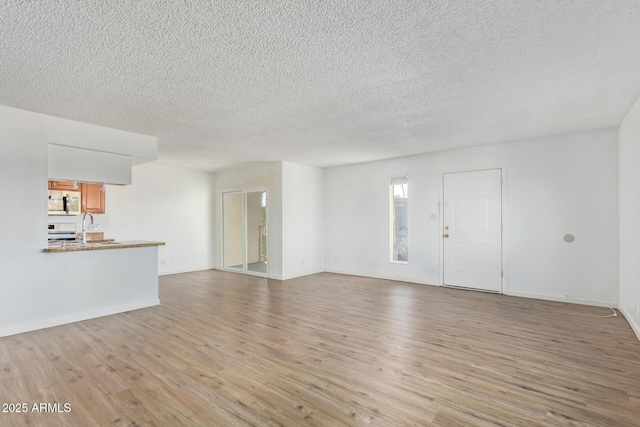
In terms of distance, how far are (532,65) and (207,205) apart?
759cm

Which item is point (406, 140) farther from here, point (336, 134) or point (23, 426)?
point (23, 426)

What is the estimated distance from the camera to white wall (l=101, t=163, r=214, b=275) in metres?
6.77

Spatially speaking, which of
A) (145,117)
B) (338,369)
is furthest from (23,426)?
(145,117)

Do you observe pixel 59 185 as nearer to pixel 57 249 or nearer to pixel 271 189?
pixel 57 249

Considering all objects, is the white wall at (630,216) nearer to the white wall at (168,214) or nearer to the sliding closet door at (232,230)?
the sliding closet door at (232,230)

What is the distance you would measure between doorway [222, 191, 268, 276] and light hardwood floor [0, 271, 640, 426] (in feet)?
9.49

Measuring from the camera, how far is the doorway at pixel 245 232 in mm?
7371

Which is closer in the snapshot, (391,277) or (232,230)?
(391,277)

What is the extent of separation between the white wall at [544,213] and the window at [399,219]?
13cm

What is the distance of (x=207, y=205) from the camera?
8477 mm

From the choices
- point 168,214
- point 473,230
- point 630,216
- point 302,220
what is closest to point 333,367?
point 630,216

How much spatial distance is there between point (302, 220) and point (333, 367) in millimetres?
4776

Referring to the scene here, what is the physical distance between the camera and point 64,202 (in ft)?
19.0

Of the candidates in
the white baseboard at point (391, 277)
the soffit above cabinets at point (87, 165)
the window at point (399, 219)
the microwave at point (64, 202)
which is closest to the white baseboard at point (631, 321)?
the white baseboard at point (391, 277)
